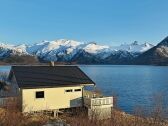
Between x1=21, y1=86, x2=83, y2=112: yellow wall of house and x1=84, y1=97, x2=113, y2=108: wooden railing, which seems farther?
x1=84, y1=97, x2=113, y2=108: wooden railing

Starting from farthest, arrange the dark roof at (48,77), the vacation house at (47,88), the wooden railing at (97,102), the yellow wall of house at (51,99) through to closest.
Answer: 1. the wooden railing at (97,102)
2. the dark roof at (48,77)
3. the vacation house at (47,88)
4. the yellow wall of house at (51,99)

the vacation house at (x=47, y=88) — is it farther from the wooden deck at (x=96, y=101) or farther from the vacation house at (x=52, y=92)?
the wooden deck at (x=96, y=101)

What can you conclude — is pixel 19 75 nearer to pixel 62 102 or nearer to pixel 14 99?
pixel 14 99

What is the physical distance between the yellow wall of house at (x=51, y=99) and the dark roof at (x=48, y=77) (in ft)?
2.09

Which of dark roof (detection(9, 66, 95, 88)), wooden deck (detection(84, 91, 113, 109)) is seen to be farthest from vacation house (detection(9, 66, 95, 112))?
wooden deck (detection(84, 91, 113, 109))

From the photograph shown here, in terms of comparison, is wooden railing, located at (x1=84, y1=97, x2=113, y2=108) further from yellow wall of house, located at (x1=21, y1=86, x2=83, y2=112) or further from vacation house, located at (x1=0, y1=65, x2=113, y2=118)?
yellow wall of house, located at (x1=21, y1=86, x2=83, y2=112)

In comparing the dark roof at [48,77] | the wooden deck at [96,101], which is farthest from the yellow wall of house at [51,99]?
the wooden deck at [96,101]

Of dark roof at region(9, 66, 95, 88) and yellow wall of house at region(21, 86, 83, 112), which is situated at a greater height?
dark roof at region(9, 66, 95, 88)

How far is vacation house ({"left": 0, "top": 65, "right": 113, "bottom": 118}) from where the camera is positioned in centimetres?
3516

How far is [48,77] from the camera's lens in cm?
3772

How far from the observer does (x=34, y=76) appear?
3731cm

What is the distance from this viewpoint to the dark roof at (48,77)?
1415 inches

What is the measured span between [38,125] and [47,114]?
363 inches

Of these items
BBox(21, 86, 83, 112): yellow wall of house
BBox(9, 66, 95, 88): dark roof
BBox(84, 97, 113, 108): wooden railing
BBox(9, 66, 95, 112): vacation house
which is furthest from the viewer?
BBox(84, 97, 113, 108): wooden railing
